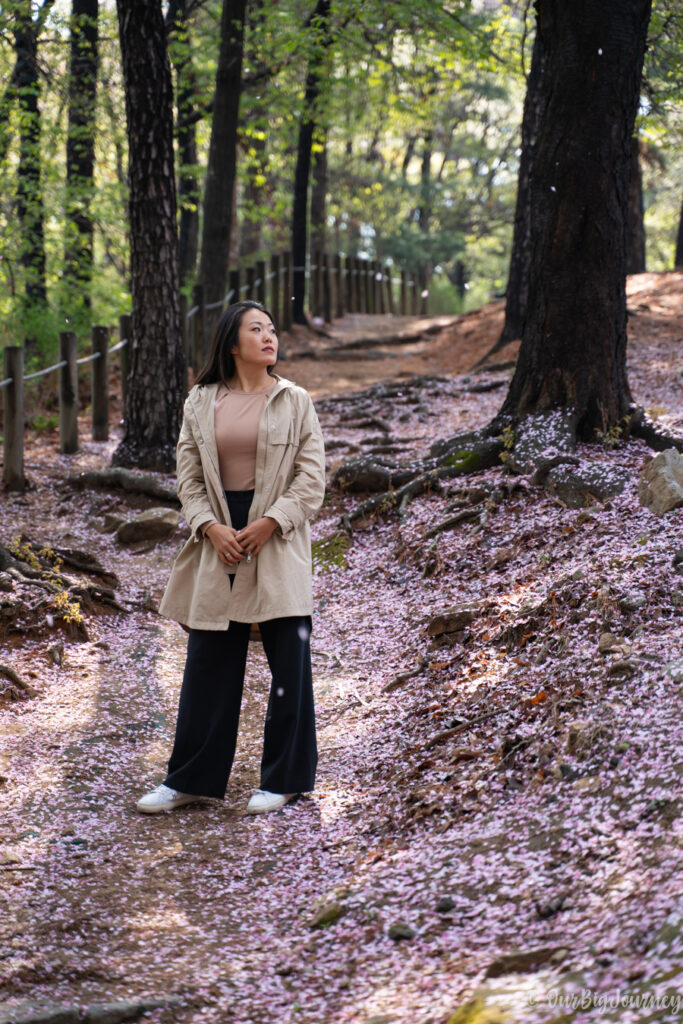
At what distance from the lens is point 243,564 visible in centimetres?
425

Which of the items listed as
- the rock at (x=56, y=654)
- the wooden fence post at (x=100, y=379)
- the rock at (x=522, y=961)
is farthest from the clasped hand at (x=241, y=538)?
the wooden fence post at (x=100, y=379)

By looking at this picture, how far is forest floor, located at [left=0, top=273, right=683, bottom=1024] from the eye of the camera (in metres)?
2.77

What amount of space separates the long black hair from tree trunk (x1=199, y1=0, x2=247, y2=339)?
10.6m

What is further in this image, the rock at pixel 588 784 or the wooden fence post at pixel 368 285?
the wooden fence post at pixel 368 285

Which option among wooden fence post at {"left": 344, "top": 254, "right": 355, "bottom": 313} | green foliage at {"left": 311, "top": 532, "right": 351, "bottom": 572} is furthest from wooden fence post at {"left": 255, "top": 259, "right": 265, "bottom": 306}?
green foliage at {"left": 311, "top": 532, "right": 351, "bottom": 572}

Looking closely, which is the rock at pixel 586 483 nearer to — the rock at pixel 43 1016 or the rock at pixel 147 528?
the rock at pixel 147 528

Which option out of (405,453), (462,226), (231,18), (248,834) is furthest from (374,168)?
(248,834)

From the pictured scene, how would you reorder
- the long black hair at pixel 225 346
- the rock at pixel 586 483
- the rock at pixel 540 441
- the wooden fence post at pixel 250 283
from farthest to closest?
the wooden fence post at pixel 250 283 → the rock at pixel 540 441 → the rock at pixel 586 483 → the long black hair at pixel 225 346

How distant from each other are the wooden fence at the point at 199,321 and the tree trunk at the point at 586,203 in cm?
469

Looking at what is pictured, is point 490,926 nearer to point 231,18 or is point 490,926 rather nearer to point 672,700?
point 672,700

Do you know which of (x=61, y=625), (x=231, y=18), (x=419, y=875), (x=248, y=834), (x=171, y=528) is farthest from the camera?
(x=231, y=18)

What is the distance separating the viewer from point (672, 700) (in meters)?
3.68

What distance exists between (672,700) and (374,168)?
3949cm

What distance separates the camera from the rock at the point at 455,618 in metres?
5.77
